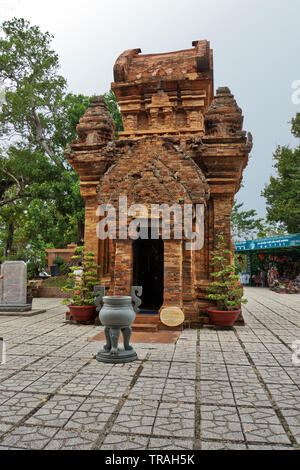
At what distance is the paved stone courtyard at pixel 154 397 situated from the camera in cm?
289

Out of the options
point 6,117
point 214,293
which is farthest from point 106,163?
point 6,117

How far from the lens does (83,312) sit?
8.57 meters

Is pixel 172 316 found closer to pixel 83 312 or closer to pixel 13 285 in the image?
pixel 83 312

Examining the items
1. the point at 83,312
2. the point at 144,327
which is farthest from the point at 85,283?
the point at 144,327

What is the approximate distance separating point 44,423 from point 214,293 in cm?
620

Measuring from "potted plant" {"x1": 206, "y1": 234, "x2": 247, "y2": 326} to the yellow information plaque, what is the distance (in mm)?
865

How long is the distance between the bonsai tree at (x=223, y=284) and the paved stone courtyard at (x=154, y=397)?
4.99ft

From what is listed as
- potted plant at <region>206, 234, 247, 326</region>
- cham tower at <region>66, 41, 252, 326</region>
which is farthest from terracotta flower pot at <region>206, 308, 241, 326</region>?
cham tower at <region>66, 41, 252, 326</region>

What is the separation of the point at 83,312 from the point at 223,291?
3.63m

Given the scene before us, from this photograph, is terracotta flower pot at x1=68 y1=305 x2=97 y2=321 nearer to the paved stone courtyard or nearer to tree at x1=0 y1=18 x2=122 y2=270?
the paved stone courtyard

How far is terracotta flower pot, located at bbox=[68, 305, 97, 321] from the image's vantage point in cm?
855

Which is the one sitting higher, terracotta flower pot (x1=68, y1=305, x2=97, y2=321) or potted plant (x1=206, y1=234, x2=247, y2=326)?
potted plant (x1=206, y1=234, x2=247, y2=326)
